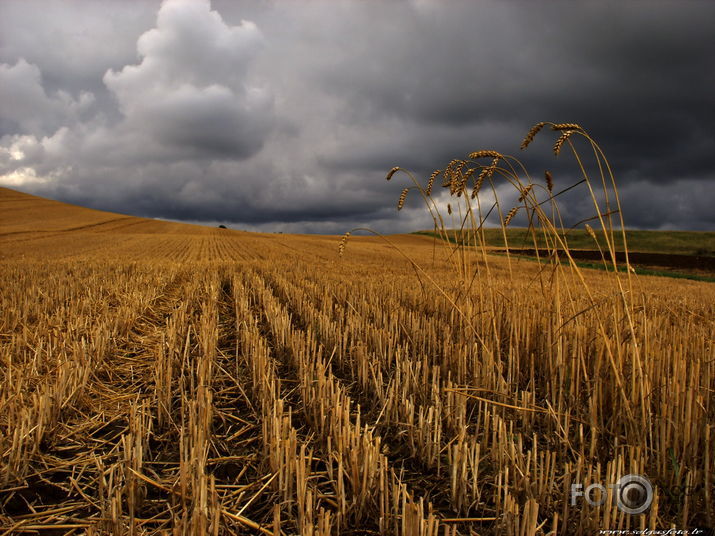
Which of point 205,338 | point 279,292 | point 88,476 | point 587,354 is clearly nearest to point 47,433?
point 88,476

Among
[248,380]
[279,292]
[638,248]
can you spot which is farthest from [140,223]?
[638,248]

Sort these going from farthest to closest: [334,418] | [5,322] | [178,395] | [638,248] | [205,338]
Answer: [638,248] < [5,322] < [205,338] < [178,395] < [334,418]

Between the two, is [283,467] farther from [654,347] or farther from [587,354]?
[654,347]

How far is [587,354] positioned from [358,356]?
2.21 metres

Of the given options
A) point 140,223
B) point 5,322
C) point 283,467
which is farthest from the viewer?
point 140,223

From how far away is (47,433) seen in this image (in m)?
2.57

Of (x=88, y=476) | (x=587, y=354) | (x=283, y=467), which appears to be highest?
(x=587, y=354)

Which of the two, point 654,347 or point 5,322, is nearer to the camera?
point 654,347

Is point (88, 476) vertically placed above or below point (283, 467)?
below

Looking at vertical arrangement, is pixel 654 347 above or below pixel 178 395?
above

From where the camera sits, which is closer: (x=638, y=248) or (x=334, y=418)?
(x=334, y=418)

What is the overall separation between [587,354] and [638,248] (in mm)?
67340

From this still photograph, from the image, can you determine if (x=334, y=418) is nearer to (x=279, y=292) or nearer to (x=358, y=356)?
(x=358, y=356)

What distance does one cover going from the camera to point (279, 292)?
8.48 m
